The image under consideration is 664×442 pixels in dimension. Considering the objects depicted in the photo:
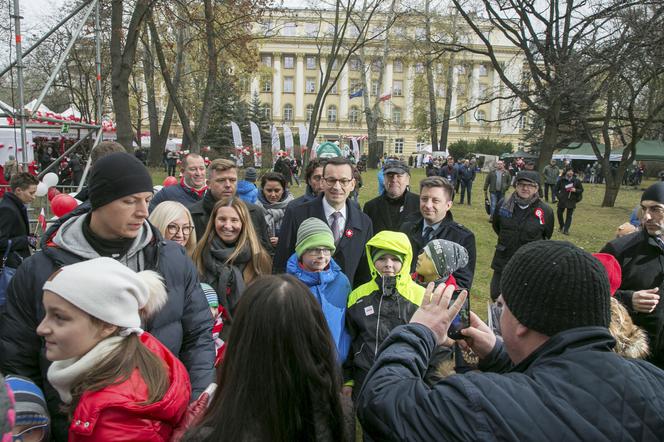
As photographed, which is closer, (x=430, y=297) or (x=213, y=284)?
(x=430, y=297)

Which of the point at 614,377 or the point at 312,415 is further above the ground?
the point at 614,377

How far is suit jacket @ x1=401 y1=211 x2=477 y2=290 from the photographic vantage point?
3.72 m

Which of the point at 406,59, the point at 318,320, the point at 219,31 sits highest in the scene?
the point at 406,59

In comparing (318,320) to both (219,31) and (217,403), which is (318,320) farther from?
(219,31)

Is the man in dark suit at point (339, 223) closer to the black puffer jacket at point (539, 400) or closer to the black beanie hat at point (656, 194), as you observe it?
the black beanie hat at point (656, 194)

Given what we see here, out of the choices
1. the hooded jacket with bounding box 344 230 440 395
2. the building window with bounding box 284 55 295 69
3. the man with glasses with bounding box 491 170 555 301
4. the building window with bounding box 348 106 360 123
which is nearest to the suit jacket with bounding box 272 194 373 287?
the hooded jacket with bounding box 344 230 440 395

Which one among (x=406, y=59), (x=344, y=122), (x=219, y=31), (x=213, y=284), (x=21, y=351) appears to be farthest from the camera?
(x=344, y=122)

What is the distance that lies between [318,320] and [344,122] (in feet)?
229

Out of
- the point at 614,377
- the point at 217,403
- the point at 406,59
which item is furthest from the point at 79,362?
the point at 406,59

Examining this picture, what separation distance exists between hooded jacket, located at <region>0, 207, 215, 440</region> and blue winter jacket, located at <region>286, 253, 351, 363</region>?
3.20ft

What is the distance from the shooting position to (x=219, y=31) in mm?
14297

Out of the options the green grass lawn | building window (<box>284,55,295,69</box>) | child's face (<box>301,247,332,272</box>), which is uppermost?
building window (<box>284,55,295,69</box>)

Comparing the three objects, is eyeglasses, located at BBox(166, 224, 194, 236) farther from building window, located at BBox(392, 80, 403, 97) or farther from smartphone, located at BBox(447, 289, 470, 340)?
building window, located at BBox(392, 80, 403, 97)

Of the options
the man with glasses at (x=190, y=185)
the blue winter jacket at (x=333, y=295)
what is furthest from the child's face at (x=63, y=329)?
the man with glasses at (x=190, y=185)
